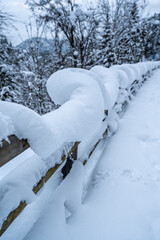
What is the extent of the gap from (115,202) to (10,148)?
1579 millimetres

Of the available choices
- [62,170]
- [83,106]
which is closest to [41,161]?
[62,170]

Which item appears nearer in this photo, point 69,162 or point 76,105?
point 76,105

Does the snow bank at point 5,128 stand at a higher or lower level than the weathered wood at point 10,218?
higher

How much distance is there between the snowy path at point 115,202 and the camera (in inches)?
59.4

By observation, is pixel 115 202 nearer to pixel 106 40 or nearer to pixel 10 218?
pixel 10 218

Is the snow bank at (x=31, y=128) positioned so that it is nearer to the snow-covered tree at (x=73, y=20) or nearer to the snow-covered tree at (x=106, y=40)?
the snow-covered tree at (x=73, y=20)

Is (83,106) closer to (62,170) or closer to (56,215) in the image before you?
(62,170)

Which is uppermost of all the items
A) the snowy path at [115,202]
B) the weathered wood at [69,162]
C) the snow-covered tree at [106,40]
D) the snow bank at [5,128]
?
the snow-covered tree at [106,40]

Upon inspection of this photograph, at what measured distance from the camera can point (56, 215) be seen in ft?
5.31

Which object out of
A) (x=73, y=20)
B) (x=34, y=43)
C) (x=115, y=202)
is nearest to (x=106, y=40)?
(x=73, y=20)

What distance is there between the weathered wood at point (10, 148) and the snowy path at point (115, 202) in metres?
1.10

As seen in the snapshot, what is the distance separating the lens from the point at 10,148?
31.9 inches

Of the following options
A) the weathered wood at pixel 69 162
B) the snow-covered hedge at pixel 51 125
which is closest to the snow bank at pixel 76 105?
the snow-covered hedge at pixel 51 125

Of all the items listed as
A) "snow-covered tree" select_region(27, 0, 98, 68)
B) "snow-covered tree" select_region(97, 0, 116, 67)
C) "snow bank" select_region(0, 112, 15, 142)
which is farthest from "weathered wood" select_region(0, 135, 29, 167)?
"snow-covered tree" select_region(97, 0, 116, 67)
